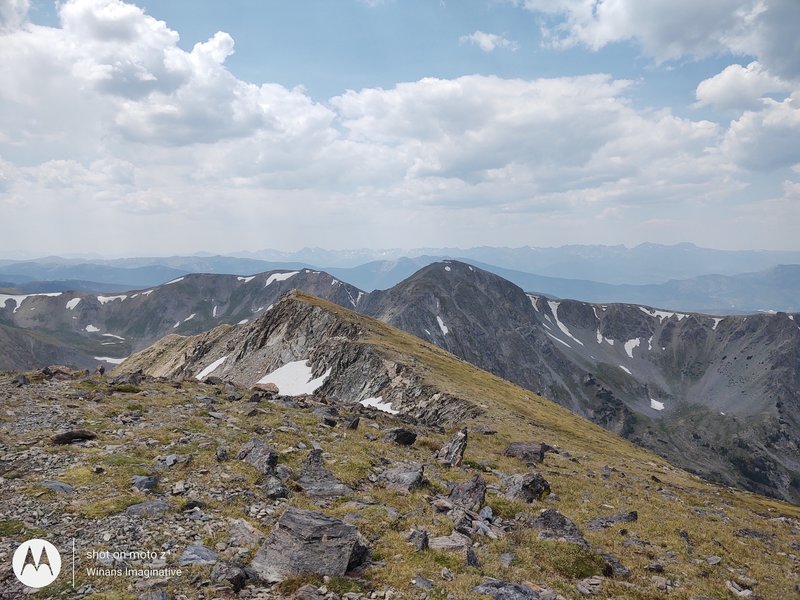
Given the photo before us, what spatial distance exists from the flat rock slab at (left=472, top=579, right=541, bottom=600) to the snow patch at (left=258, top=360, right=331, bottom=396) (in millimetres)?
65608

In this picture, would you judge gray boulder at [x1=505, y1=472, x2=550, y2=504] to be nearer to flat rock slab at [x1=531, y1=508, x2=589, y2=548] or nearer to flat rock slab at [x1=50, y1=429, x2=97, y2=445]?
flat rock slab at [x1=531, y1=508, x2=589, y2=548]

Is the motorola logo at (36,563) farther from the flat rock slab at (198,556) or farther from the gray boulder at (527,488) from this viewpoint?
the gray boulder at (527,488)

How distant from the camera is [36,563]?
12617mm

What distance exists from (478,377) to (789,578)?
218 feet

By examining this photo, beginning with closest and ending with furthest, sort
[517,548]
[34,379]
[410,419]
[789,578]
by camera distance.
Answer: [517,548] → [789,578] → [34,379] → [410,419]

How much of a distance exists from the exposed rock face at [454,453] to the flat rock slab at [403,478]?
549 cm

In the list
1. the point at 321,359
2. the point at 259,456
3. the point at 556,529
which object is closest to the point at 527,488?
the point at 556,529

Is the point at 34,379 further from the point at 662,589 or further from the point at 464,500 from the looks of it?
the point at 662,589

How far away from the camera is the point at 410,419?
155 feet

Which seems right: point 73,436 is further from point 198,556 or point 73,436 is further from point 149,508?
point 198,556

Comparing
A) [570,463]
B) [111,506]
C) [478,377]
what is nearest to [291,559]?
[111,506]

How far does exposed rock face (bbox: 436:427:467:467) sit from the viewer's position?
95.3ft

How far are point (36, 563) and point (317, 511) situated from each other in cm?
846

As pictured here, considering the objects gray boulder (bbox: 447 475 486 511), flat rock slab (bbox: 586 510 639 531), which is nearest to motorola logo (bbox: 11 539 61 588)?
gray boulder (bbox: 447 475 486 511)
